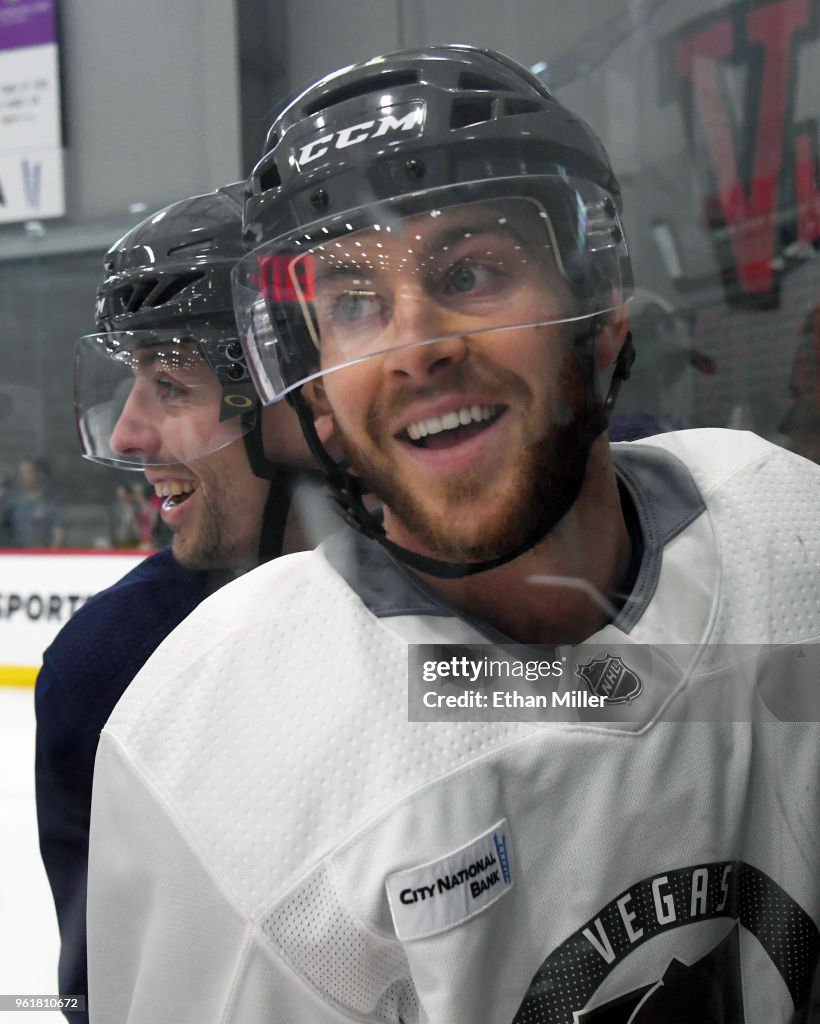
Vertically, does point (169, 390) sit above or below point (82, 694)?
above

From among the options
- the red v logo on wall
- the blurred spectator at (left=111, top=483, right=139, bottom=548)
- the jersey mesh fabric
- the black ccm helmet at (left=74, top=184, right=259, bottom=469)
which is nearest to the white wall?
the black ccm helmet at (left=74, top=184, right=259, bottom=469)

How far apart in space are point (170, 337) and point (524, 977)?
61 centimetres

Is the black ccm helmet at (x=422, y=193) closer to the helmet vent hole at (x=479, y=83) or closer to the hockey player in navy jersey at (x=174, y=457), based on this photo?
the helmet vent hole at (x=479, y=83)

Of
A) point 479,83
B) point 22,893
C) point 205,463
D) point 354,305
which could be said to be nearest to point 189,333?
point 205,463

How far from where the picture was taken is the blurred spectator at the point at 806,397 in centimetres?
75

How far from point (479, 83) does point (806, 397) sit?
349 millimetres

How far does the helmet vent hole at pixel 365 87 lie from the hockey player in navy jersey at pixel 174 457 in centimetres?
12

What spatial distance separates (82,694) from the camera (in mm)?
897

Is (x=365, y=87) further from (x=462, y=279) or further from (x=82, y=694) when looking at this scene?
(x=82, y=694)

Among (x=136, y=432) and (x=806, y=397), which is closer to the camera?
(x=806, y=397)

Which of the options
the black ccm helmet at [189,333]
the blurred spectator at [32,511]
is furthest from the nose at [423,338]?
the blurred spectator at [32,511]

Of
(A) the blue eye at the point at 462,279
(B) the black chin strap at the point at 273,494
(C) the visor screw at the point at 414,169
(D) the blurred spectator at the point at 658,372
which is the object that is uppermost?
(C) the visor screw at the point at 414,169

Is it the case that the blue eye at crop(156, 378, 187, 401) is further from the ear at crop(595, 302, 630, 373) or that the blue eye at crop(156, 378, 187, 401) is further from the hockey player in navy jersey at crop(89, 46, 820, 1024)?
the ear at crop(595, 302, 630, 373)

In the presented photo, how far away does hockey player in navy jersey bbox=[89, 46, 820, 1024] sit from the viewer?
0.70 meters
